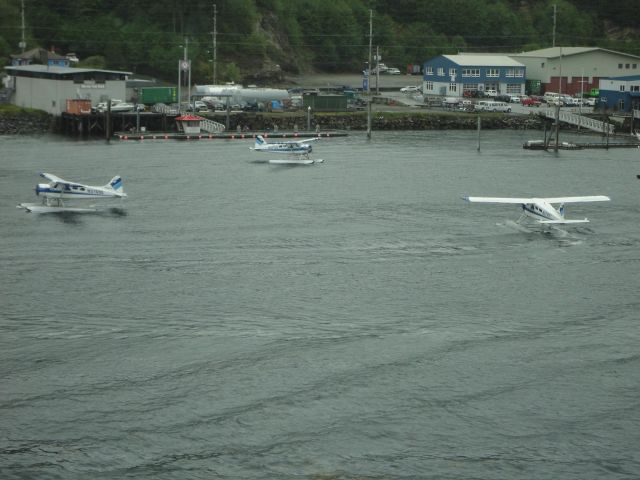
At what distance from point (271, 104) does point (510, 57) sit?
2955cm

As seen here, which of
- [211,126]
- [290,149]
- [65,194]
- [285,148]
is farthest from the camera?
[211,126]

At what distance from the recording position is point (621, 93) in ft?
308

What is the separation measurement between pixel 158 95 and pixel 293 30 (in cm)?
3219

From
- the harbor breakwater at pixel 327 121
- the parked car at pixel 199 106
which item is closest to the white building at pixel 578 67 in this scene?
the harbor breakwater at pixel 327 121

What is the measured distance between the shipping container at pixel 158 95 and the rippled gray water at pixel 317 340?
1390 inches

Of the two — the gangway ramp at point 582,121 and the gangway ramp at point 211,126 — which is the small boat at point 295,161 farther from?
the gangway ramp at point 582,121

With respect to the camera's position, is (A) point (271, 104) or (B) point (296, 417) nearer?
(B) point (296, 417)

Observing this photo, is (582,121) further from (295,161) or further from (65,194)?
(65,194)

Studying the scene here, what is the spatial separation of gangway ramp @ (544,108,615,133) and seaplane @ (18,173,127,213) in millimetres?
50327

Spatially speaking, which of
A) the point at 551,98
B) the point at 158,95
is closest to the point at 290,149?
the point at 158,95

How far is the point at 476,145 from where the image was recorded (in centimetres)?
7906

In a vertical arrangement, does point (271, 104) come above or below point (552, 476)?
above

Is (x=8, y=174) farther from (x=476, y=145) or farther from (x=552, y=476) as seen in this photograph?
(x=552, y=476)

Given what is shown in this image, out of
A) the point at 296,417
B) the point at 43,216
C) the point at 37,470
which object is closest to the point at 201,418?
the point at 296,417
